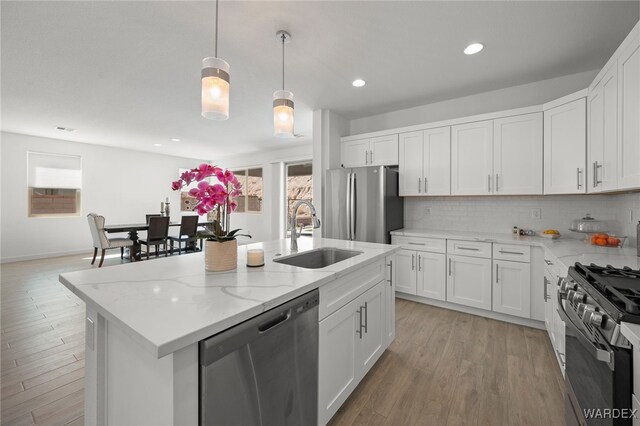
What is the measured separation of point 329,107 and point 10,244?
6884mm

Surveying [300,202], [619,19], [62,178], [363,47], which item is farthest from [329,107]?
[62,178]

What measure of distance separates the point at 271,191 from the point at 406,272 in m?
4.56

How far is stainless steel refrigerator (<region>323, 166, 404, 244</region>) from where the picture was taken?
11.3 ft

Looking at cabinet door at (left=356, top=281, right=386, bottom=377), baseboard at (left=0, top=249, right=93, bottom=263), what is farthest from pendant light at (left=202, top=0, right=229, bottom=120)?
baseboard at (left=0, top=249, right=93, bottom=263)

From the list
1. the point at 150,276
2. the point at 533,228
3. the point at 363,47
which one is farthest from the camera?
the point at 533,228

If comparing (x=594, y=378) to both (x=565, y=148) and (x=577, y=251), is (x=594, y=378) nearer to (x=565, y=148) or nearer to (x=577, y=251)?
(x=577, y=251)

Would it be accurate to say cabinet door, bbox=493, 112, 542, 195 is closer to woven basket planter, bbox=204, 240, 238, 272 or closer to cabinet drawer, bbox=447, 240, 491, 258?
cabinet drawer, bbox=447, 240, 491, 258

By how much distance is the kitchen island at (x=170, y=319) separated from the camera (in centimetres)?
78

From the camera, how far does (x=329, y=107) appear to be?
3.93 m

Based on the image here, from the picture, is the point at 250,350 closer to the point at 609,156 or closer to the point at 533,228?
the point at 609,156

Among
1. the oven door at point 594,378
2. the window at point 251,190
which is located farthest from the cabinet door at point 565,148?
the window at point 251,190

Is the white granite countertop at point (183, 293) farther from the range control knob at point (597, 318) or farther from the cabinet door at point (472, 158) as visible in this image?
the cabinet door at point (472, 158)

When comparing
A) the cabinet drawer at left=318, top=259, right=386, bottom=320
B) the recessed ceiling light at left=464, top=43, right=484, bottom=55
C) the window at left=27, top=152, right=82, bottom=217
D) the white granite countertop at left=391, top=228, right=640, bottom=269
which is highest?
the recessed ceiling light at left=464, top=43, right=484, bottom=55

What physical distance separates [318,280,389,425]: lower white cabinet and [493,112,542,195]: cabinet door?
2.10 meters
